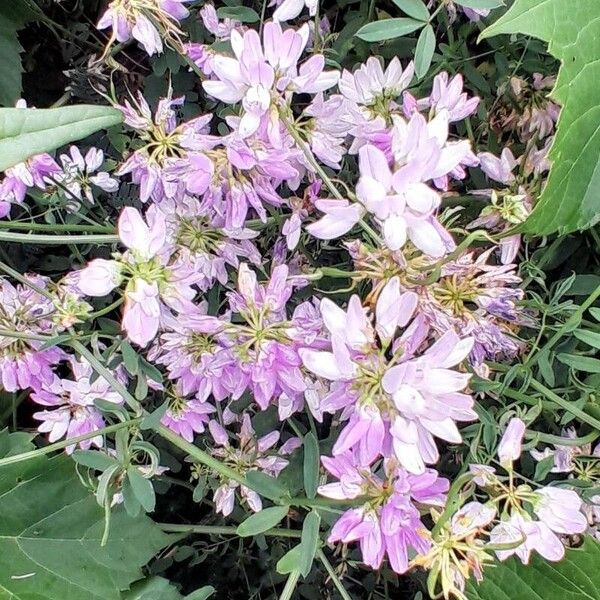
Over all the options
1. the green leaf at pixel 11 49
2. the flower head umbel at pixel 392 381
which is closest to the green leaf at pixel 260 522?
the flower head umbel at pixel 392 381

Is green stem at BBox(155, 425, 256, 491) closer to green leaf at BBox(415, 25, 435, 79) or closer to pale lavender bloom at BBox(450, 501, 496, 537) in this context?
pale lavender bloom at BBox(450, 501, 496, 537)

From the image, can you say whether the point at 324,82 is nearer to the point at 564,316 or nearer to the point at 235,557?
the point at 564,316

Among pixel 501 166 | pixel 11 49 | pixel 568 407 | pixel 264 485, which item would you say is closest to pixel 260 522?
pixel 264 485

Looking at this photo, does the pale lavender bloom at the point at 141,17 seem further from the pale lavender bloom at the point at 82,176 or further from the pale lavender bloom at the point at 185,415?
the pale lavender bloom at the point at 185,415

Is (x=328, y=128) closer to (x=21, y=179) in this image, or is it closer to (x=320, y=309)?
(x=320, y=309)

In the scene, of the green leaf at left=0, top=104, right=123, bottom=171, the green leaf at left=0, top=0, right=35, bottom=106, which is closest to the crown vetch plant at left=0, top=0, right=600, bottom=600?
the green leaf at left=0, top=104, right=123, bottom=171

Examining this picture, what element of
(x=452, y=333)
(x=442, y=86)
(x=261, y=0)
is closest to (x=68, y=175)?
(x=261, y=0)

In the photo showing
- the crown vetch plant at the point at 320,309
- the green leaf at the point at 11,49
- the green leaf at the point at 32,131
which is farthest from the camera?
the green leaf at the point at 11,49
